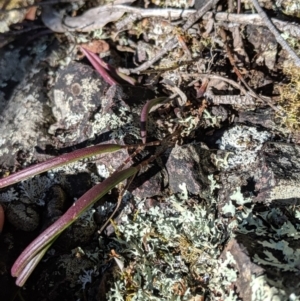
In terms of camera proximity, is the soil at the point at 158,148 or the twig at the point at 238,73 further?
the twig at the point at 238,73

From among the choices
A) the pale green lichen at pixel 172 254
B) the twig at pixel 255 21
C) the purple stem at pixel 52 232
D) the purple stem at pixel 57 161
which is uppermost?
the twig at pixel 255 21

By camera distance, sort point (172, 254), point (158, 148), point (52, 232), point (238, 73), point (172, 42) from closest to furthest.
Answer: point (52, 232) < point (172, 254) < point (158, 148) < point (238, 73) < point (172, 42)

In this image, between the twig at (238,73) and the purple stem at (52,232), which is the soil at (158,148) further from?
the purple stem at (52,232)

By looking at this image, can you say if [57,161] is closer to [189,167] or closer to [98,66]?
[189,167]

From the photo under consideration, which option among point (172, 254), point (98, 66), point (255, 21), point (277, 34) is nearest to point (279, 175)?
point (172, 254)

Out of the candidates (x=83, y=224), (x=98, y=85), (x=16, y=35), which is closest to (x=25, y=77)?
(x=16, y=35)

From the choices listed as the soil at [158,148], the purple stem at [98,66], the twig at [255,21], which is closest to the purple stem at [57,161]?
the soil at [158,148]

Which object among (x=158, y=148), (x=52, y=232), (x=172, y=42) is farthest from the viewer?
(x=172, y=42)

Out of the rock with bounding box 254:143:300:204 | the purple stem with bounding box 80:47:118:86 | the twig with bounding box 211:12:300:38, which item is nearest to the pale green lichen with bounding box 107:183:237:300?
the rock with bounding box 254:143:300:204

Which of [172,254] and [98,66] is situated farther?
[98,66]

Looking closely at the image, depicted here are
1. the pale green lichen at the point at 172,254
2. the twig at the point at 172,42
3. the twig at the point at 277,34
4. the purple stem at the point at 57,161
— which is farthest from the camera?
the twig at the point at 172,42
